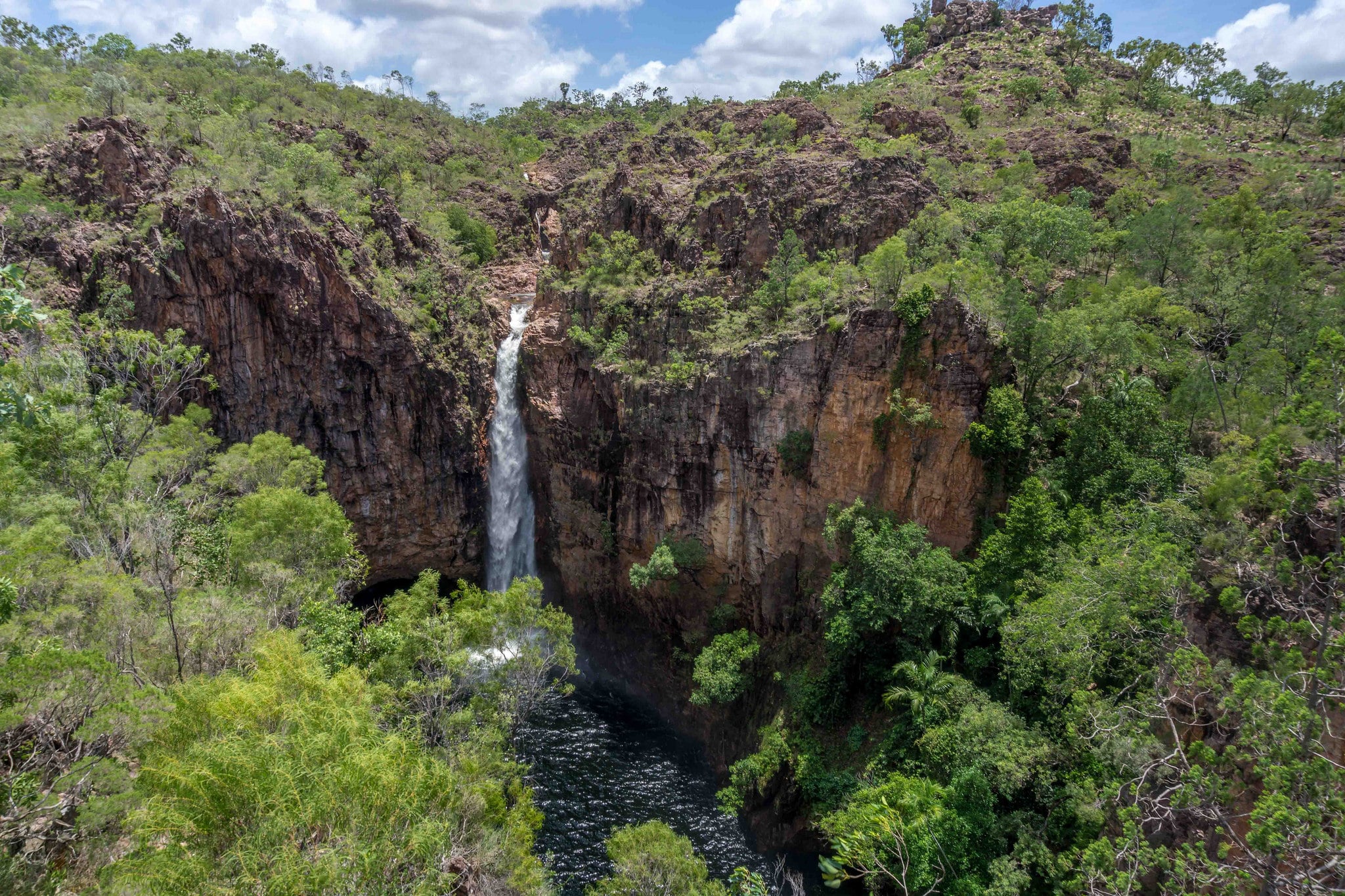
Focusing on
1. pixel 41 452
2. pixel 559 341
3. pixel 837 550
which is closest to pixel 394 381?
pixel 559 341

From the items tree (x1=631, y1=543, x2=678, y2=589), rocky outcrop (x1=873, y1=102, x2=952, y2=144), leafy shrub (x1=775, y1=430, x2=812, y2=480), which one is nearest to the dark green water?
tree (x1=631, y1=543, x2=678, y2=589)

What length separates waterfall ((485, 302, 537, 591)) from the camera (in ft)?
127

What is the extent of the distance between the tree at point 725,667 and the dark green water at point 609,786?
376cm

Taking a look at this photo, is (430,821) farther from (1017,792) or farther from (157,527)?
(1017,792)

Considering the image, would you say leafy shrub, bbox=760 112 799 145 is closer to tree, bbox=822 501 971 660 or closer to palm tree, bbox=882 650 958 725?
tree, bbox=822 501 971 660

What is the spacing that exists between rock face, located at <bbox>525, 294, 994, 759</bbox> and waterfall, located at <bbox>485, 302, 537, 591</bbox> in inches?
38.7

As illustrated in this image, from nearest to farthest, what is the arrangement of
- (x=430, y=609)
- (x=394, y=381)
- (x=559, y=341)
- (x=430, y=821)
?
(x=430, y=821)
(x=430, y=609)
(x=394, y=381)
(x=559, y=341)

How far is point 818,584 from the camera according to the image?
2817cm

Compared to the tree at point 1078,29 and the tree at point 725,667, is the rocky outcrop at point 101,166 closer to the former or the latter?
the tree at point 725,667

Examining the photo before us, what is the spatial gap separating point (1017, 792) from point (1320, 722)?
31.8ft

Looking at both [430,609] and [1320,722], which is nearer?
[1320,722]

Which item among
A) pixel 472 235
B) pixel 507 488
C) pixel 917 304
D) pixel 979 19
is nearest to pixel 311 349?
pixel 507 488

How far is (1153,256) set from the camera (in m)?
28.4

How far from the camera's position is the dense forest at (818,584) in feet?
37.4
